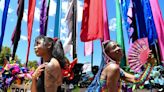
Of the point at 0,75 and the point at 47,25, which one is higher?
the point at 47,25

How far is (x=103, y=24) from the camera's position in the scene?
9992 mm

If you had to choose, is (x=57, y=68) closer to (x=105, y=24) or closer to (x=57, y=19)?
(x=105, y=24)

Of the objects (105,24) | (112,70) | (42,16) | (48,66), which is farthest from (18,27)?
(48,66)

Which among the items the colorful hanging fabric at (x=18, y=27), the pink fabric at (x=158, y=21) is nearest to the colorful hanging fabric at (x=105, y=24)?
the pink fabric at (x=158, y=21)

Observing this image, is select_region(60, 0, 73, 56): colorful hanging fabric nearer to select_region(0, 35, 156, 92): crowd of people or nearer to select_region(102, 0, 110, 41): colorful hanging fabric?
select_region(102, 0, 110, 41): colorful hanging fabric

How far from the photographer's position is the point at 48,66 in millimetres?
3145

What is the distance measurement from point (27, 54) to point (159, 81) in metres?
5.63

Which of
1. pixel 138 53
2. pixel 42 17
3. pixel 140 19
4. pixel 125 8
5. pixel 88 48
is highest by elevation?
pixel 125 8

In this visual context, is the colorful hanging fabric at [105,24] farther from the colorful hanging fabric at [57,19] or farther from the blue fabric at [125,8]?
the colorful hanging fabric at [57,19]

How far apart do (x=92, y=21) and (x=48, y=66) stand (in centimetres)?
685

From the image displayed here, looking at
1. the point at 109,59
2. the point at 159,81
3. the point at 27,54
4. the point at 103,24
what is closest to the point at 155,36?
the point at 103,24

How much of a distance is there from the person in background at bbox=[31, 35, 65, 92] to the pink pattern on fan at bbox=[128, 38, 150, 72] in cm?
126

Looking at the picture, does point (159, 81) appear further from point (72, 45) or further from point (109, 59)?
point (72, 45)

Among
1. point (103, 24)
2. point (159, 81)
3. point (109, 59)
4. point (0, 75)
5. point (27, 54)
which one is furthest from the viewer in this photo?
point (27, 54)
